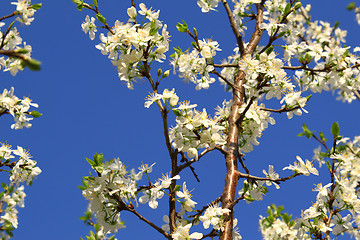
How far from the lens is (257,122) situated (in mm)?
3662

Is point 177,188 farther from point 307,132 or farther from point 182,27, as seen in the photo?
point 182,27

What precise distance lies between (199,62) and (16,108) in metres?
2.05

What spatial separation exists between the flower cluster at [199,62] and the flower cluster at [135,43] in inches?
7.6

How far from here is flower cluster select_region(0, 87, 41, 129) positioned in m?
4.20

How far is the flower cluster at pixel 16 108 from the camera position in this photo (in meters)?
4.20

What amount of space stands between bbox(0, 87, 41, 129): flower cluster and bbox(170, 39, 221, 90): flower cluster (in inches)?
67.3

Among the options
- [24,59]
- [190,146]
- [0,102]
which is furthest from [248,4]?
[24,59]

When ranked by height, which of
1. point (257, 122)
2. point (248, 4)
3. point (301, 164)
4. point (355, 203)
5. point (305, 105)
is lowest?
point (355, 203)

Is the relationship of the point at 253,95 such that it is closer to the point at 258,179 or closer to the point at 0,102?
the point at 258,179

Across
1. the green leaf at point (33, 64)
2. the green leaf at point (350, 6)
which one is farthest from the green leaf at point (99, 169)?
the green leaf at point (350, 6)

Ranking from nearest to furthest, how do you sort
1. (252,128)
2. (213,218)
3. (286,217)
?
(286,217) < (213,218) < (252,128)

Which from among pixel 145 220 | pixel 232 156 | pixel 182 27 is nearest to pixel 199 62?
pixel 182 27

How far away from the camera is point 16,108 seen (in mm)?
4238

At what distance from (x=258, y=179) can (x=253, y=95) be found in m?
0.78
